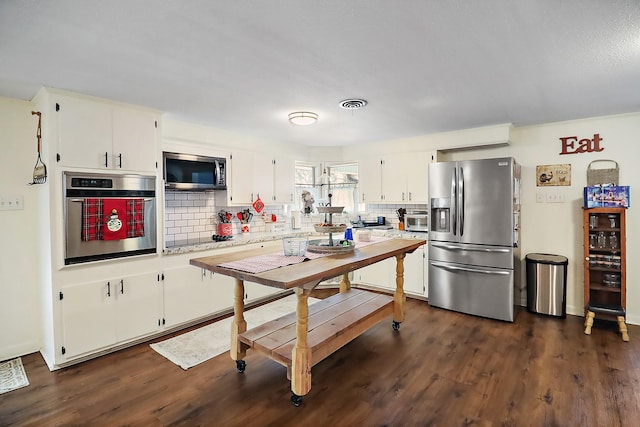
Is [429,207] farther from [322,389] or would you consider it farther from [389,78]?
[322,389]

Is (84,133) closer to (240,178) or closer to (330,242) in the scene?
(240,178)

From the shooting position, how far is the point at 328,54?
6.64ft

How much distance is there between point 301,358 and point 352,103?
2.13 m

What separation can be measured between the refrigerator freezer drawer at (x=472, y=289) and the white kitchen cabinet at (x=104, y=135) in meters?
3.35

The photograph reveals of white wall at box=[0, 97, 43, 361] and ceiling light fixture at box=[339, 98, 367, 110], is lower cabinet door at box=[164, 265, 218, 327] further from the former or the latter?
ceiling light fixture at box=[339, 98, 367, 110]

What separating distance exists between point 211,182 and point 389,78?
2.38 metres

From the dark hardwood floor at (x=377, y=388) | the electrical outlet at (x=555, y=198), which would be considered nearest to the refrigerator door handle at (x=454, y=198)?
the electrical outlet at (x=555, y=198)

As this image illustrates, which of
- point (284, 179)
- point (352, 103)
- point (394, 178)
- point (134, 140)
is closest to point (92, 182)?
point (134, 140)

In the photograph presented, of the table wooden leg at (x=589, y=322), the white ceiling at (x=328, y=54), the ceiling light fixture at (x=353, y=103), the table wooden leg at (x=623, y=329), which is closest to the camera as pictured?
the white ceiling at (x=328, y=54)

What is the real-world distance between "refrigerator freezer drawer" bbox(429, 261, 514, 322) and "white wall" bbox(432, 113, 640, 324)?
0.80m

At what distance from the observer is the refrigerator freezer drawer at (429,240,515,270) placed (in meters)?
3.54

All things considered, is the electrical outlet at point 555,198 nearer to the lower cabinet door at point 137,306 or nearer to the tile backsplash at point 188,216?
the tile backsplash at point 188,216

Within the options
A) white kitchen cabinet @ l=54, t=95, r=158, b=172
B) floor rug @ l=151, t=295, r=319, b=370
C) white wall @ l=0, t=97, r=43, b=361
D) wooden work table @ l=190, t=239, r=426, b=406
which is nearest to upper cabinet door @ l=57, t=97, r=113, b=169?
white kitchen cabinet @ l=54, t=95, r=158, b=172

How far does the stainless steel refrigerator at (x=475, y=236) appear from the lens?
3.52m
